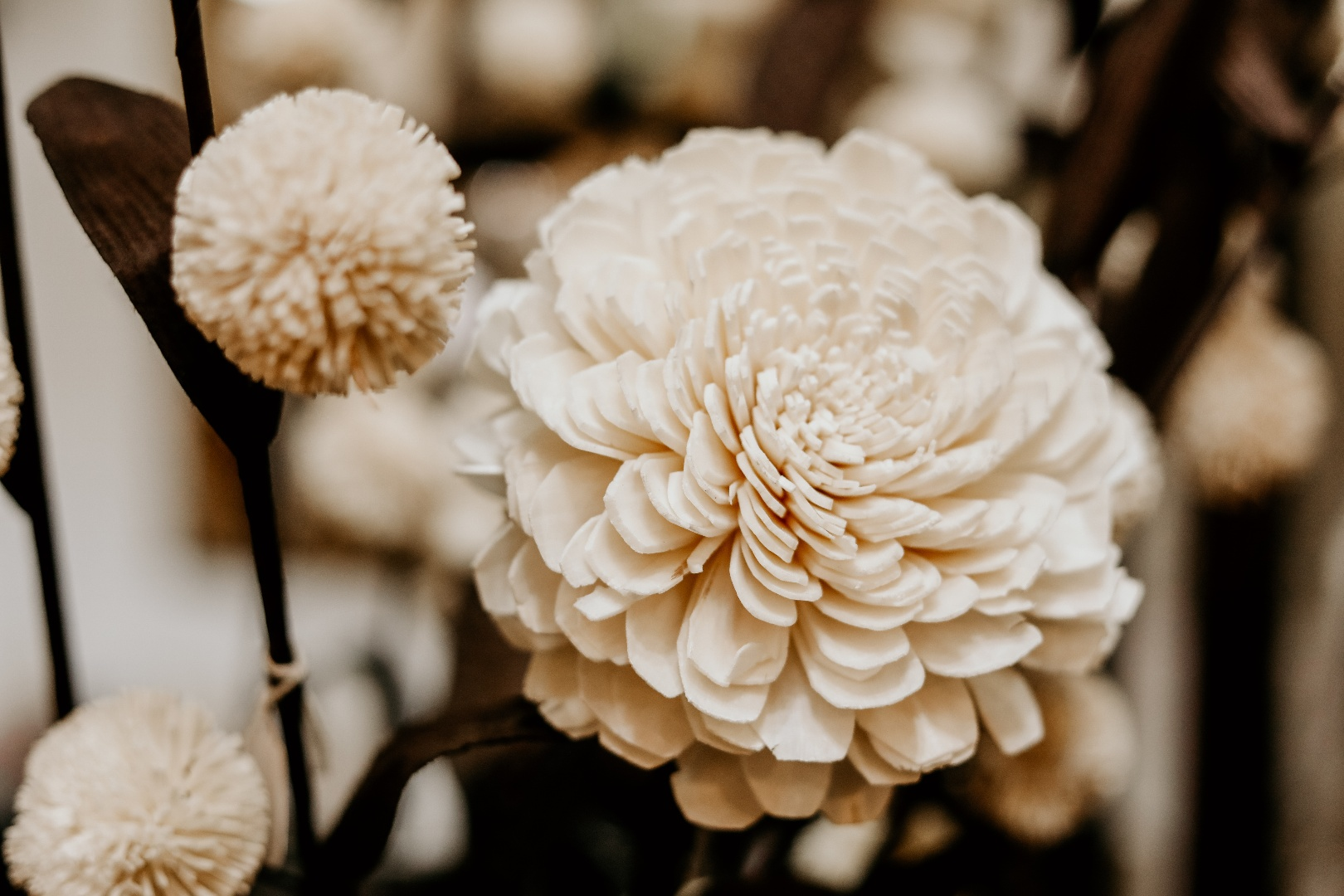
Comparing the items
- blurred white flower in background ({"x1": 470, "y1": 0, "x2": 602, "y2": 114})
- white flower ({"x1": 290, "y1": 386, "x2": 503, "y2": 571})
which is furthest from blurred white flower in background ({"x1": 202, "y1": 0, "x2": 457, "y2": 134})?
white flower ({"x1": 290, "y1": 386, "x2": 503, "y2": 571})

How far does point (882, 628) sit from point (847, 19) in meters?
0.32

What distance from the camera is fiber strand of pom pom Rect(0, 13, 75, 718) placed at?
9.0 inches

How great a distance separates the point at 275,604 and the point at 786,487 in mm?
129

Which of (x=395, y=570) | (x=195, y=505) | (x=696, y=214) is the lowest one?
(x=195, y=505)

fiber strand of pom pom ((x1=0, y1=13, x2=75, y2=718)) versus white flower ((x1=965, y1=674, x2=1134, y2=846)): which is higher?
fiber strand of pom pom ((x1=0, y1=13, x2=75, y2=718))

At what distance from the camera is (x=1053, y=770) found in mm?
364

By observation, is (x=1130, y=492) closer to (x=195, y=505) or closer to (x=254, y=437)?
(x=254, y=437)

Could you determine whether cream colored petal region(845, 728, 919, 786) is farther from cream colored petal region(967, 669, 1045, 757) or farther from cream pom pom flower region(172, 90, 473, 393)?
cream pom pom flower region(172, 90, 473, 393)

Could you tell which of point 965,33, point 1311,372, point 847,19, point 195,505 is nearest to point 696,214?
point 847,19

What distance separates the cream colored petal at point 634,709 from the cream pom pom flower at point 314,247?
0.33 feet

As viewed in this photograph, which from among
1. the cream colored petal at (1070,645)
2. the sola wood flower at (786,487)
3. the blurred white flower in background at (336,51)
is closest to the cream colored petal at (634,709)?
the sola wood flower at (786,487)

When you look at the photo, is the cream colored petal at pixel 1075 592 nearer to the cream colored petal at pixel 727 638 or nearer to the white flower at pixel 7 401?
the cream colored petal at pixel 727 638

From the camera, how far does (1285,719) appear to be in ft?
1.89

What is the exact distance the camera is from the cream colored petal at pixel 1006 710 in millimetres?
253
